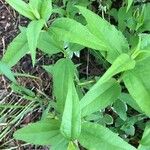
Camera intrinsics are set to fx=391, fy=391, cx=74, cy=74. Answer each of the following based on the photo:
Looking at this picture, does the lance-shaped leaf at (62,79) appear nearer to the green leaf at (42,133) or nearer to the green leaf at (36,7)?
the green leaf at (42,133)

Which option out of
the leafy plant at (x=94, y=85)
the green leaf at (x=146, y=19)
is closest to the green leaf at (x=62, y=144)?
the leafy plant at (x=94, y=85)

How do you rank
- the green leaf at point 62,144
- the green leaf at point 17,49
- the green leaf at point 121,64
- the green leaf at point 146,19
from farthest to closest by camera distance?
1. the green leaf at point 146,19
2. the green leaf at point 17,49
3. the green leaf at point 62,144
4. the green leaf at point 121,64

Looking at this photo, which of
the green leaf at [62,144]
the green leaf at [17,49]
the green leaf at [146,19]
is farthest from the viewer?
the green leaf at [146,19]

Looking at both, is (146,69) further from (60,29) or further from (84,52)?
(84,52)

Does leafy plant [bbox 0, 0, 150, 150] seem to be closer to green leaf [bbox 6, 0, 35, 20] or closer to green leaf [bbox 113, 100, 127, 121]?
green leaf [bbox 6, 0, 35, 20]

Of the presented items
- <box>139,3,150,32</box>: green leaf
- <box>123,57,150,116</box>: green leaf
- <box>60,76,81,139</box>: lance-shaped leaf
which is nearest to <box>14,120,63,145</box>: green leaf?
<box>60,76,81,139</box>: lance-shaped leaf
